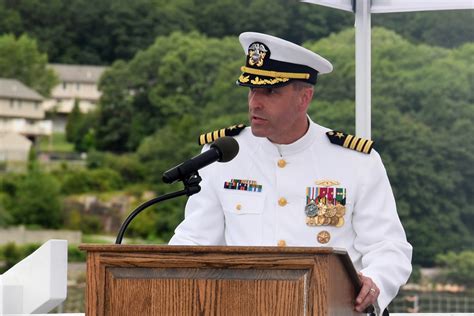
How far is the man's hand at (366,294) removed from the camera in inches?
103

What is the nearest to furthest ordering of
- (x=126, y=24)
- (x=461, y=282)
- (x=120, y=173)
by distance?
1. (x=461, y=282)
2. (x=120, y=173)
3. (x=126, y=24)

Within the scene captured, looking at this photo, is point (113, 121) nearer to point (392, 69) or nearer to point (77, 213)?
point (77, 213)

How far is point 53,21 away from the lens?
41.3m

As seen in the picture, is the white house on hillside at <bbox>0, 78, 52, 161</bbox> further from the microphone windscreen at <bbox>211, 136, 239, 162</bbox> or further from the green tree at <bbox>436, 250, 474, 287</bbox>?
the microphone windscreen at <bbox>211, 136, 239, 162</bbox>

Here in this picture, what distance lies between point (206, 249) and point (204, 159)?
1.03ft

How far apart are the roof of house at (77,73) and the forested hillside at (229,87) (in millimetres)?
610

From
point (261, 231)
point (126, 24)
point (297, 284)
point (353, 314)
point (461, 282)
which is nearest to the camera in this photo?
point (297, 284)

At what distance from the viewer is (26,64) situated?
127 feet

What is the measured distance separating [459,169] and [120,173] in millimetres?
10270

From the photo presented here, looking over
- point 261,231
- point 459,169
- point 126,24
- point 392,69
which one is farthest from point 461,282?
point 261,231

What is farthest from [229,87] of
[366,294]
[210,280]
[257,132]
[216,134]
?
[210,280]

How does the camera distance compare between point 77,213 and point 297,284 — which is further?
point 77,213

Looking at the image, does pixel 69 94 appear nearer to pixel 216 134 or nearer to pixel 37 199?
pixel 37 199

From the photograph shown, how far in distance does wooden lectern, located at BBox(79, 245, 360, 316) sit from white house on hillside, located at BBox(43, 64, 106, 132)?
123 ft
